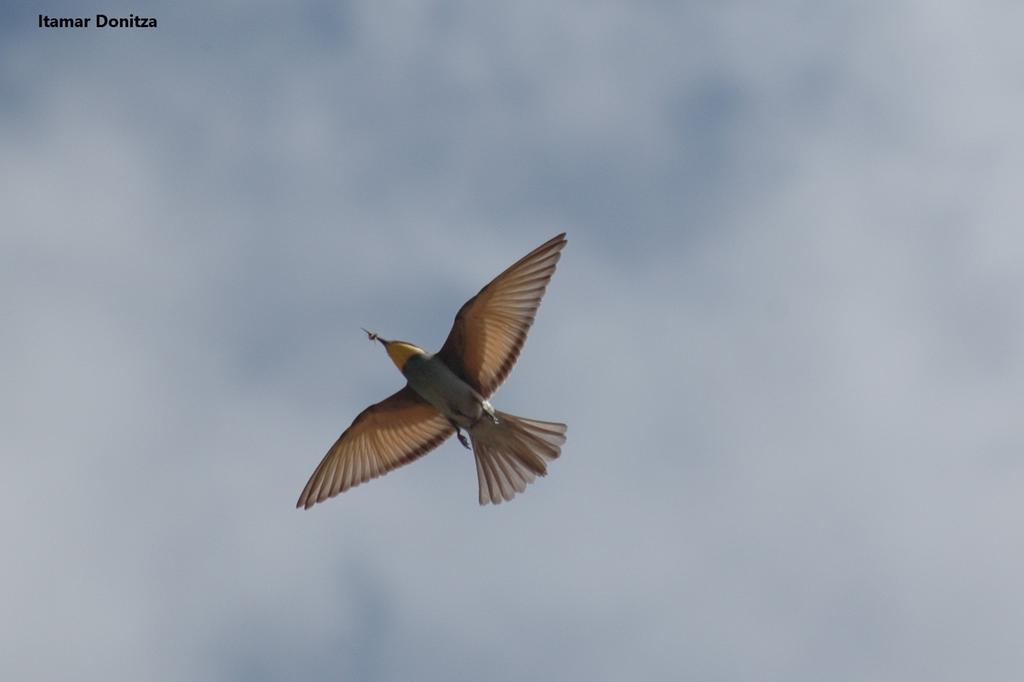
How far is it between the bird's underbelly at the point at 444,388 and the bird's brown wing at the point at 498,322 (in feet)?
0.53

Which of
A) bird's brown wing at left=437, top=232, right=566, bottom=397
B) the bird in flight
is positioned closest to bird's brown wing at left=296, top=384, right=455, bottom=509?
the bird in flight

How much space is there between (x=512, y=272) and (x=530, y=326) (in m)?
0.54

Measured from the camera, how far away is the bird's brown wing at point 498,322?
41.9ft

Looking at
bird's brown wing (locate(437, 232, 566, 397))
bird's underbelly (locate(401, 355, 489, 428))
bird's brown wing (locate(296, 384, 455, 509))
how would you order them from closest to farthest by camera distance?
bird's brown wing (locate(437, 232, 566, 397))
bird's underbelly (locate(401, 355, 489, 428))
bird's brown wing (locate(296, 384, 455, 509))

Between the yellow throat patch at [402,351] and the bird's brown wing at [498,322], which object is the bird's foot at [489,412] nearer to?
the bird's brown wing at [498,322]

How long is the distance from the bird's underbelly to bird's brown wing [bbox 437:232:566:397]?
6.3 inches

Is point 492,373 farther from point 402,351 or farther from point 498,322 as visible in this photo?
point 402,351

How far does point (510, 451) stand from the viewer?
13086 millimetres

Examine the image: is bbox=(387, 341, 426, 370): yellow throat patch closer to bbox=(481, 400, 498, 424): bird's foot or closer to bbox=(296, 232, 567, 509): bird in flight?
bbox=(296, 232, 567, 509): bird in flight

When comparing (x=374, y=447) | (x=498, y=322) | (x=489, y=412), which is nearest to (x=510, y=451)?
(x=489, y=412)

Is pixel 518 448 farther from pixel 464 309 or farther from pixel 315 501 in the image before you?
pixel 315 501

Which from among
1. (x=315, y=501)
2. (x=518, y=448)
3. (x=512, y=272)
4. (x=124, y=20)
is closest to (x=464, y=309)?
(x=512, y=272)

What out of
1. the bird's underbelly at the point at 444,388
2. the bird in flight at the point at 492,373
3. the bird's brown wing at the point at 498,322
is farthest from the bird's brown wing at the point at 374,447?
the bird's brown wing at the point at 498,322

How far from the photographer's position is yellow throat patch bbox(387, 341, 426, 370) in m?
13.0
